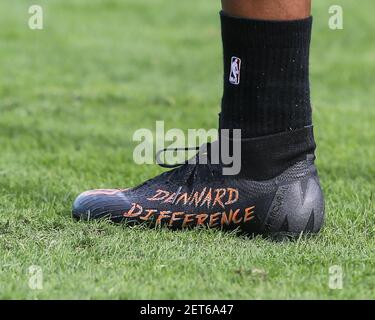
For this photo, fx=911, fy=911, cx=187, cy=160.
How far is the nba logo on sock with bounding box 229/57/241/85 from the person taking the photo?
118 inches

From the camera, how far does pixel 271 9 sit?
2896 mm

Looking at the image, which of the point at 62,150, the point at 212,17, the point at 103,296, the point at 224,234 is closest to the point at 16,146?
the point at 62,150

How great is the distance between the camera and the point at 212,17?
9.39 metres

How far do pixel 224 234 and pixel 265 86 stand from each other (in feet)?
1.66

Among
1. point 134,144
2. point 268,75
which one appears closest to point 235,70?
point 268,75

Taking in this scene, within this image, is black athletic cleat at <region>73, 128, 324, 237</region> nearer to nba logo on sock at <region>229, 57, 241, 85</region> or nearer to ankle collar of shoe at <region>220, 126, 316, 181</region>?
ankle collar of shoe at <region>220, 126, 316, 181</region>

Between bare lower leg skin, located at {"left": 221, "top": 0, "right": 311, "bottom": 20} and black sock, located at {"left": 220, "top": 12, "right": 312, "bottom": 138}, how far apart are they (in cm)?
2

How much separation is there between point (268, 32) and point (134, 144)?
189cm

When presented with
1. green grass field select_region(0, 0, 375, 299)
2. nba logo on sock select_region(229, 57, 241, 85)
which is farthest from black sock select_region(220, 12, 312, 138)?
green grass field select_region(0, 0, 375, 299)

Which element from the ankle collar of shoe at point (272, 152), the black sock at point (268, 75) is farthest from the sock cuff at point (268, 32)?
the ankle collar of shoe at point (272, 152)

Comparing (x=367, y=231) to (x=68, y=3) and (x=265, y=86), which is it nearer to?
(x=265, y=86)

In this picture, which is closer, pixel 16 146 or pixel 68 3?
pixel 16 146

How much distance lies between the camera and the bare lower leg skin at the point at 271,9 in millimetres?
2896
